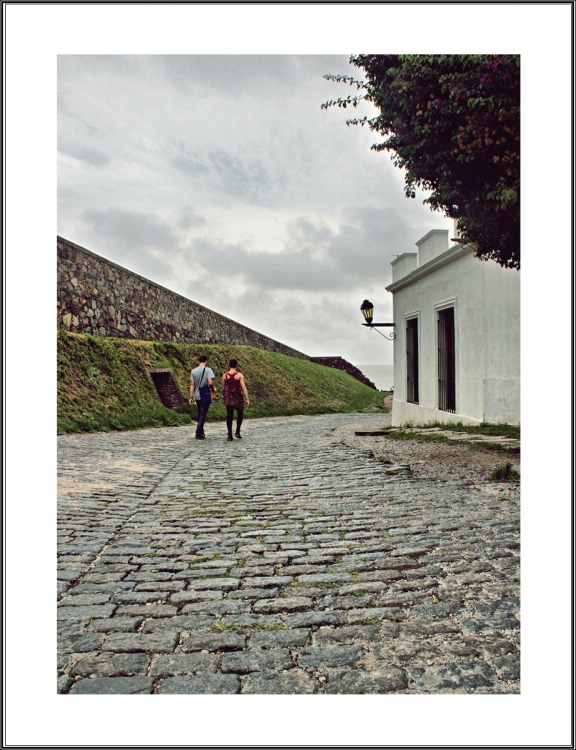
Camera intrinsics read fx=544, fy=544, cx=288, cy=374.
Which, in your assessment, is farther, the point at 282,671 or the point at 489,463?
the point at 489,463

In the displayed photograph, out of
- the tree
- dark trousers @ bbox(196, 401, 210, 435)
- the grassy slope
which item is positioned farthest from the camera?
the grassy slope

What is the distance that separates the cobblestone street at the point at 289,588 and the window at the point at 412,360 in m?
8.71

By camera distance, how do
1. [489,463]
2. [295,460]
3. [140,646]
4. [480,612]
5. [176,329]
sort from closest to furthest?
[140,646]
[480,612]
[489,463]
[295,460]
[176,329]

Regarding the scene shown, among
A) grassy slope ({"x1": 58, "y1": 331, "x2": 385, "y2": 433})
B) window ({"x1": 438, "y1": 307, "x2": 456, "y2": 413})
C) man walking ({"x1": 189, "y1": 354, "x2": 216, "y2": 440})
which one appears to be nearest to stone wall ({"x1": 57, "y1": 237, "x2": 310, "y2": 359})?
grassy slope ({"x1": 58, "y1": 331, "x2": 385, "y2": 433})

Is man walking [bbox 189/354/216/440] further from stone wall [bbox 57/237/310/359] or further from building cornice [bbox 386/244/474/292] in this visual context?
building cornice [bbox 386/244/474/292]

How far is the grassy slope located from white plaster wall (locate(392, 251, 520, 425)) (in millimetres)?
6658

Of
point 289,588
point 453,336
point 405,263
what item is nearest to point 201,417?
point 453,336

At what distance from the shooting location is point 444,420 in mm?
11656

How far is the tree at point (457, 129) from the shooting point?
415 cm

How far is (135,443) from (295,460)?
351 centimetres

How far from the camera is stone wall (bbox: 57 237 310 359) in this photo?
1361cm

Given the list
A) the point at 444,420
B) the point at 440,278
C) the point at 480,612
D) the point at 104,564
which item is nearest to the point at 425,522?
the point at 480,612

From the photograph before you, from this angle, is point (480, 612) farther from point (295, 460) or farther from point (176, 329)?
point (176, 329)

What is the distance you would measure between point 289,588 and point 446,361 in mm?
9879
